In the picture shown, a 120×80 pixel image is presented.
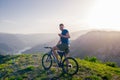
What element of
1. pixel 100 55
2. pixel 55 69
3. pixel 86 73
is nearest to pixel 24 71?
pixel 55 69

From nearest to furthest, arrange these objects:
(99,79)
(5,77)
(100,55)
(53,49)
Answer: (99,79)
(53,49)
(5,77)
(100,55)

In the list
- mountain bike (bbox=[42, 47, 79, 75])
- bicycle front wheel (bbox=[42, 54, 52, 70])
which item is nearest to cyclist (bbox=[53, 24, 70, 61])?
mountain bike (bbox=[42, 47, 79, 75])

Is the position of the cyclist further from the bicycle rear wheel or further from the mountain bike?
the bicycle rear wheel

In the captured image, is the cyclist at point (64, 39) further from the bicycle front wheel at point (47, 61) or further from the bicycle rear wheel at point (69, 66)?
the bicycle front wheel at point (47, 61)

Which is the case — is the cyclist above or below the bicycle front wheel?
above

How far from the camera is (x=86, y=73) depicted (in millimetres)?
16047

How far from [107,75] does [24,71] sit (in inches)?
264

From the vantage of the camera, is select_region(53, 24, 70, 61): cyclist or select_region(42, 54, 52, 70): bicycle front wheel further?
select_region(42, 54, 52, 70): bicycle front wheel

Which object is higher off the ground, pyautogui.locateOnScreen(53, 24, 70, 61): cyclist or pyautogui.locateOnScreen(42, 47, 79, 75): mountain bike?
pyautogui.locateOnScreen(53, 24, 70, 61): cyclist

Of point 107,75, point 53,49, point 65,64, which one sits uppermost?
point 53,49

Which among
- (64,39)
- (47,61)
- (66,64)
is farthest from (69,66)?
(47,61)

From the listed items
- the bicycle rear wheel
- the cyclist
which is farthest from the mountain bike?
the cyclist

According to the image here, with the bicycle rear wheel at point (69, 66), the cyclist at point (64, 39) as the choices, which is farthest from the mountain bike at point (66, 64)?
the cyclist at point (64, 39)

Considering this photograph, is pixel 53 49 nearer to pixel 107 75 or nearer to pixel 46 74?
pixel 46 74
